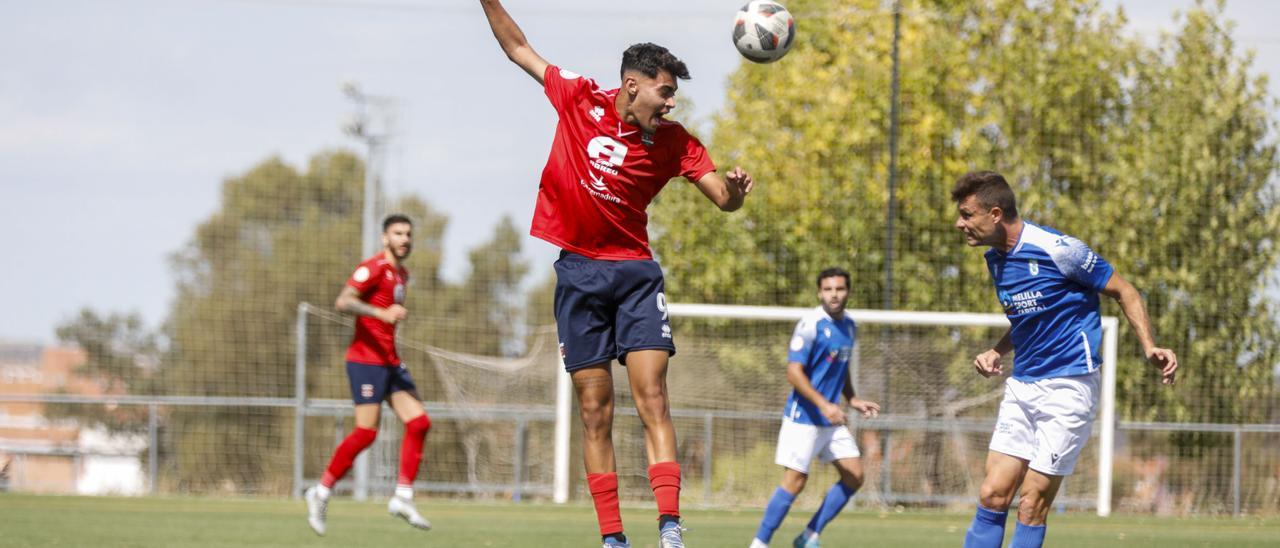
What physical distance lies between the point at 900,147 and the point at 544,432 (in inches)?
248

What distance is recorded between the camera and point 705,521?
1264 centimetres

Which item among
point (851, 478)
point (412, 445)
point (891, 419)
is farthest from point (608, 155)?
point (891, 419)

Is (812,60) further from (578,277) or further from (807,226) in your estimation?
(578,277)

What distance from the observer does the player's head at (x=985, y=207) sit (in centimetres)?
614

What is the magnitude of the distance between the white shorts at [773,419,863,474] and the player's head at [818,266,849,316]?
Answer: 802 millimetres

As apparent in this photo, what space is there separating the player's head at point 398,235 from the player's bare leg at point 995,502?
499 centimetres

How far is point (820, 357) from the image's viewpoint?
941cm

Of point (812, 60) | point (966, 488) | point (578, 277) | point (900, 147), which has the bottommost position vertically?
point (966, 488)

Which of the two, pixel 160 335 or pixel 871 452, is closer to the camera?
pixel 871 452

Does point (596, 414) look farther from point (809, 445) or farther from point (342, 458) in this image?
point (342, 458)

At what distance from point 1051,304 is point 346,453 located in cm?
527

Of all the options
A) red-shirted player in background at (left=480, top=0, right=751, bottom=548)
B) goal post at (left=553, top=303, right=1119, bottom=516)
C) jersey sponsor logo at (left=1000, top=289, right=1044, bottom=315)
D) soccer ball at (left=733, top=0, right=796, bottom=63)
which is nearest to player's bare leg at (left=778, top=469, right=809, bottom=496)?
jersey sponsor logo at (left=1000, top=289, right=1044, bottom=315)

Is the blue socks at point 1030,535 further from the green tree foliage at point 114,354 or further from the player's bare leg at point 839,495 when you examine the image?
the green tree foliage at point 114,354

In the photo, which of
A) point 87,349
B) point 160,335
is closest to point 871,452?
point 160,335
